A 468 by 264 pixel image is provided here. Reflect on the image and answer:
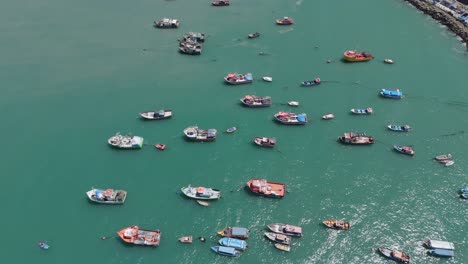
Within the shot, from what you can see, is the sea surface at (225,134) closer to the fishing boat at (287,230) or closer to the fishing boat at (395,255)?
the fishing boat at (395,255)

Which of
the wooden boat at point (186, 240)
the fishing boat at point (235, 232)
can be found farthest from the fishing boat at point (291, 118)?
the wooden boat at point (186, 240)

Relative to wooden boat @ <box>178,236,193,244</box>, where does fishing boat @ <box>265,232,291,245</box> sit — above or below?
Result: above

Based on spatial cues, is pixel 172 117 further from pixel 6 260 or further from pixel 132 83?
pixel 6 260

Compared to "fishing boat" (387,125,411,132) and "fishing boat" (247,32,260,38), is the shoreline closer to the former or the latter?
"fishing boat" (387,125,411,132)

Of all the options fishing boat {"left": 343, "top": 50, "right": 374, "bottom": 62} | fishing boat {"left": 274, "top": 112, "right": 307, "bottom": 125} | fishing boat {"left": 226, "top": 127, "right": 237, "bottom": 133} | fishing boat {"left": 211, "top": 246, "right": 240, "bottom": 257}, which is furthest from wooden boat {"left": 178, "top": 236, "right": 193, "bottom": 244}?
fishing boat {"left": 343, "top": 50, "right": 374, "bottom": 62}

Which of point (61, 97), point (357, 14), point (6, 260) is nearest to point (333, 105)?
point (357, 14)
